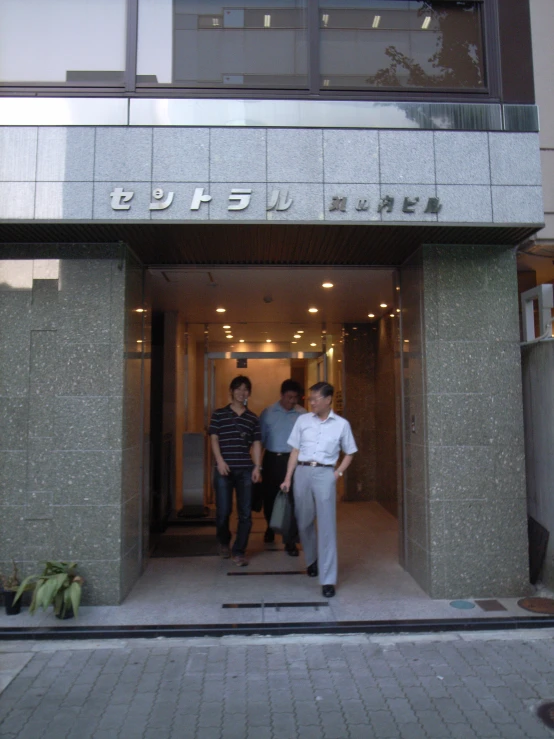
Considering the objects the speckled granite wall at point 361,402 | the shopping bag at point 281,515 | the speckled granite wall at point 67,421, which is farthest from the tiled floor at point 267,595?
the speckled granite wall at point 361,402

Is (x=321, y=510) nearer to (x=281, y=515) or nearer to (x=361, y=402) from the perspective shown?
(x=281, y=515)

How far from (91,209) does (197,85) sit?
1537 mm

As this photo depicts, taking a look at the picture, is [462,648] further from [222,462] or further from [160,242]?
[160,242]

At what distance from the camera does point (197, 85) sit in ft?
17.5

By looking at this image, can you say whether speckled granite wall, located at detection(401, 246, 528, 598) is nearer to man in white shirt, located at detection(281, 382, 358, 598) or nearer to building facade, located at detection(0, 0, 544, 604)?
building facade, located at detection(0, 0, 544, 604)

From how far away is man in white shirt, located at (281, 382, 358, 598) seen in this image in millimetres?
5387

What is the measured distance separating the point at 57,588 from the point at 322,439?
255cm

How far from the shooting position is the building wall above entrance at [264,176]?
4922mm

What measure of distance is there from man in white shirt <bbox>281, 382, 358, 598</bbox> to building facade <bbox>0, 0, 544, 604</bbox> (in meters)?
0.83

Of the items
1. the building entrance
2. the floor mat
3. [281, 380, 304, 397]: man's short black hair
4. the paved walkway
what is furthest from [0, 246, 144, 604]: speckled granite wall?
[281, 380, 304, 397]: man's short black hair

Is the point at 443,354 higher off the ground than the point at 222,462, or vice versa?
the point at 443,354

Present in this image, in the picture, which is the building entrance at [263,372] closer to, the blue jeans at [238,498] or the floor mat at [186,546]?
the floor mat at [186,546]

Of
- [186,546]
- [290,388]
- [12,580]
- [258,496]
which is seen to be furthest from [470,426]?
[12,580]

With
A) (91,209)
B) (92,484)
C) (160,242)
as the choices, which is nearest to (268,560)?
(92,484)
